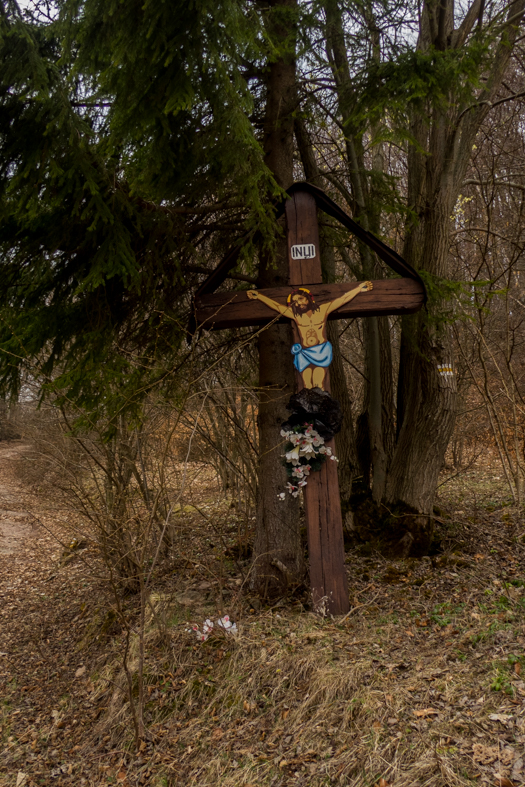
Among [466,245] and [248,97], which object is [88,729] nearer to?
[248,97]

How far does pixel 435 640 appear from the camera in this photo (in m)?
3.78

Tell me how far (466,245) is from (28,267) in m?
8.61

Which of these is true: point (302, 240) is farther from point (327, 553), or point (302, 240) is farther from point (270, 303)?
point (327, 553)

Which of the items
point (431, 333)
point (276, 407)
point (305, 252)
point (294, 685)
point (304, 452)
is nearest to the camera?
point (294, 685)

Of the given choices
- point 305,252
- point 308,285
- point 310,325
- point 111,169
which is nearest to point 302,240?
point 305,252

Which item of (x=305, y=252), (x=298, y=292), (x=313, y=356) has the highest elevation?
(x=305, y=252)

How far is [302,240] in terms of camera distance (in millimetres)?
4410

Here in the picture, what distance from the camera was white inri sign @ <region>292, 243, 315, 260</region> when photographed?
173 inches

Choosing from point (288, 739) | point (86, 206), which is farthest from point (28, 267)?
point (288, 739)

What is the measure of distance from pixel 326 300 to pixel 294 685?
2668mm

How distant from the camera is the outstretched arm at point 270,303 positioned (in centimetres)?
429

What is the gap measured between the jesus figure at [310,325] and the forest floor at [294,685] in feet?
5.18

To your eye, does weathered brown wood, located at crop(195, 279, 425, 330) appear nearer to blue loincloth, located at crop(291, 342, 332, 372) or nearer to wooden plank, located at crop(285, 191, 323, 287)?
wooden plank, located at crop(285, 191, 323, 287)

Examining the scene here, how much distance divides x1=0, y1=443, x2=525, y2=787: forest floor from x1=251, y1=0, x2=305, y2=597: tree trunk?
0.35 meters
